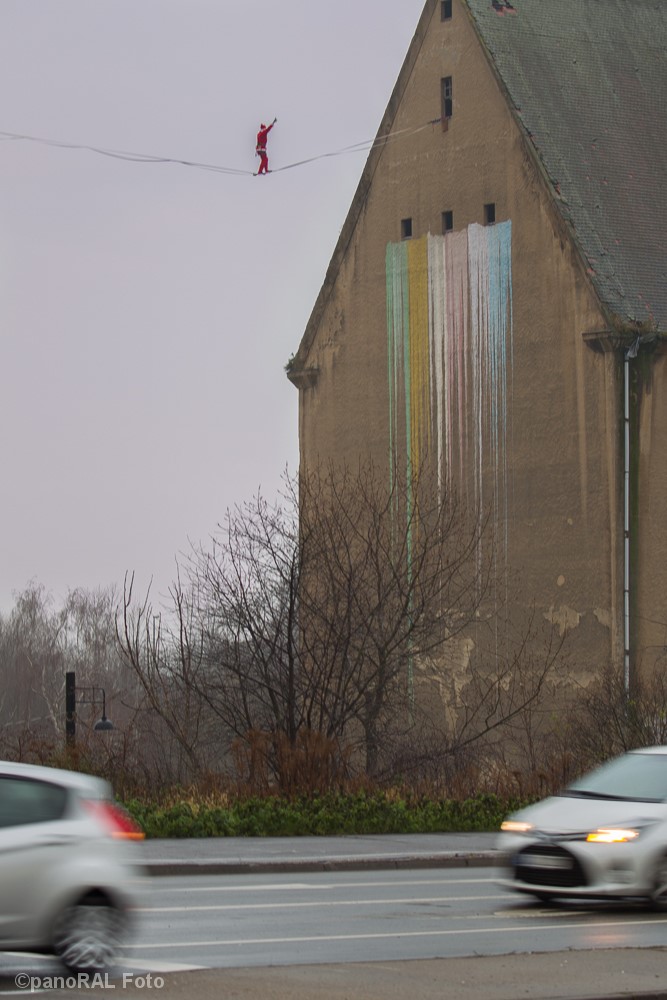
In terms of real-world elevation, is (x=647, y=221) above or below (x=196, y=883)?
above

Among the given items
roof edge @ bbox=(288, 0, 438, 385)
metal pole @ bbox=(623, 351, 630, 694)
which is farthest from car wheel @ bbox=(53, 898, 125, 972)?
roof edge @ bbox=(288, 0, 438, 385)

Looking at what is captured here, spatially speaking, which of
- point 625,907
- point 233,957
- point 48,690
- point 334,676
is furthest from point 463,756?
point 48,690

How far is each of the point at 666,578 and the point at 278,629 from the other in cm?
1555

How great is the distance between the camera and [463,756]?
38.4 meters

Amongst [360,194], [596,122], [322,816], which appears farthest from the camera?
[360,194]

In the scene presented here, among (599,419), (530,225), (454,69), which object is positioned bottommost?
(599,419)

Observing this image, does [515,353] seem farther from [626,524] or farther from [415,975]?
[415,975]

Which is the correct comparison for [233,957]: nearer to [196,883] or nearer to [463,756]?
[196,883]

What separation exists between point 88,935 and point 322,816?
15.8m

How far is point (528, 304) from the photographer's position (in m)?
50.2

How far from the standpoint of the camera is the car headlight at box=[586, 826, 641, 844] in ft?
51.6

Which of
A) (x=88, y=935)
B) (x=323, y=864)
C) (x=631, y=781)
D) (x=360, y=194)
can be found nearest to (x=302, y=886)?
(x=323, y=864)

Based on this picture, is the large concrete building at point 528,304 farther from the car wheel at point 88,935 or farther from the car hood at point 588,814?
the car wheel at point 88,935

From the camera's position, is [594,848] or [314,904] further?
[314,904]
